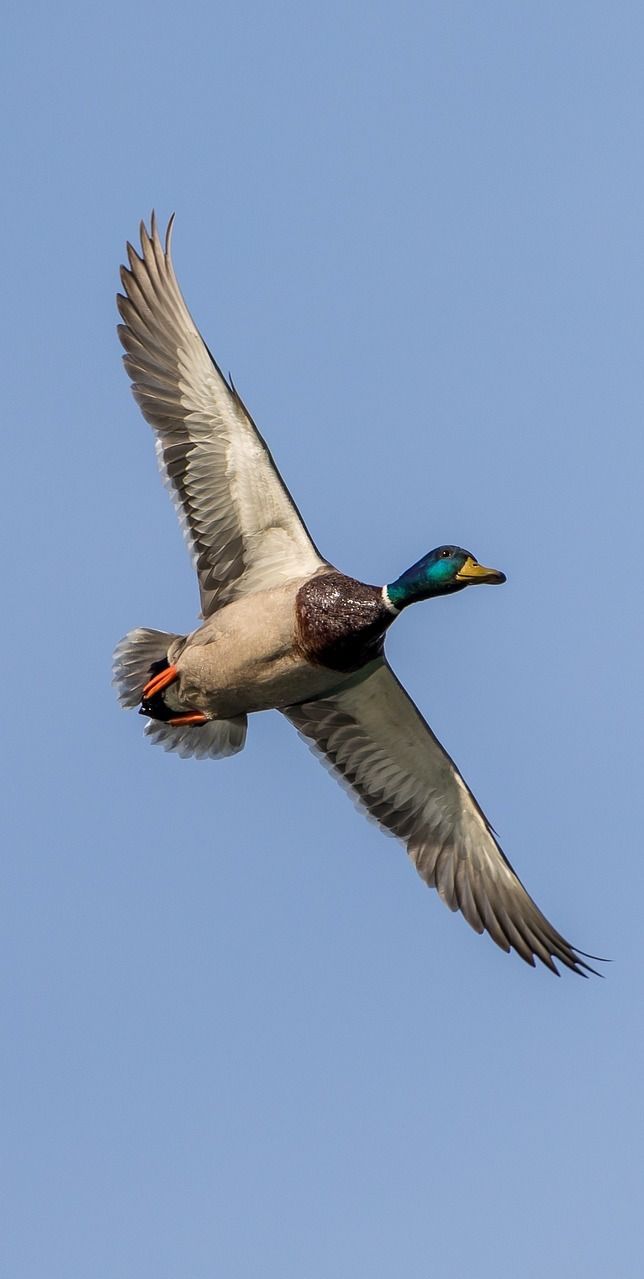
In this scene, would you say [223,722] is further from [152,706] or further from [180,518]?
[180,518]

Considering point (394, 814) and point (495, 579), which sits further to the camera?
point (394, 814)

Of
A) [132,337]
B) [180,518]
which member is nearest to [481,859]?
[180,518]

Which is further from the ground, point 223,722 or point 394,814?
point 223,722

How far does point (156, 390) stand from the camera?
39.7 ft

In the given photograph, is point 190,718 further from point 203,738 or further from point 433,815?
point 433,815

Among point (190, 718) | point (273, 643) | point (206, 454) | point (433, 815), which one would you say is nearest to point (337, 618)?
point (273, 643)

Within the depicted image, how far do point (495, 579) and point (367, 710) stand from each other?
5.27 ft

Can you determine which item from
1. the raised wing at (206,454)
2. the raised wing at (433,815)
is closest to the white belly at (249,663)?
the raised wing at (206,454)

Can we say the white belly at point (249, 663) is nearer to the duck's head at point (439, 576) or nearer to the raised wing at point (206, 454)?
the raised wing at point (206, 454)

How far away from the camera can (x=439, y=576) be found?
1174 cm

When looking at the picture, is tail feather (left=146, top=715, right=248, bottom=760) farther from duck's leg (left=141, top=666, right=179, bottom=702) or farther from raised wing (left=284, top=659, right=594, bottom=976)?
duck's leg (left=141, top=666, right=179, bottom=702)

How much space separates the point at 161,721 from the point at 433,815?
1914 millimetres

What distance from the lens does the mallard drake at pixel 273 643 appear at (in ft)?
38.4

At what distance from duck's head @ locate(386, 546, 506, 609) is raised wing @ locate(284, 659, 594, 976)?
141 centimetres
